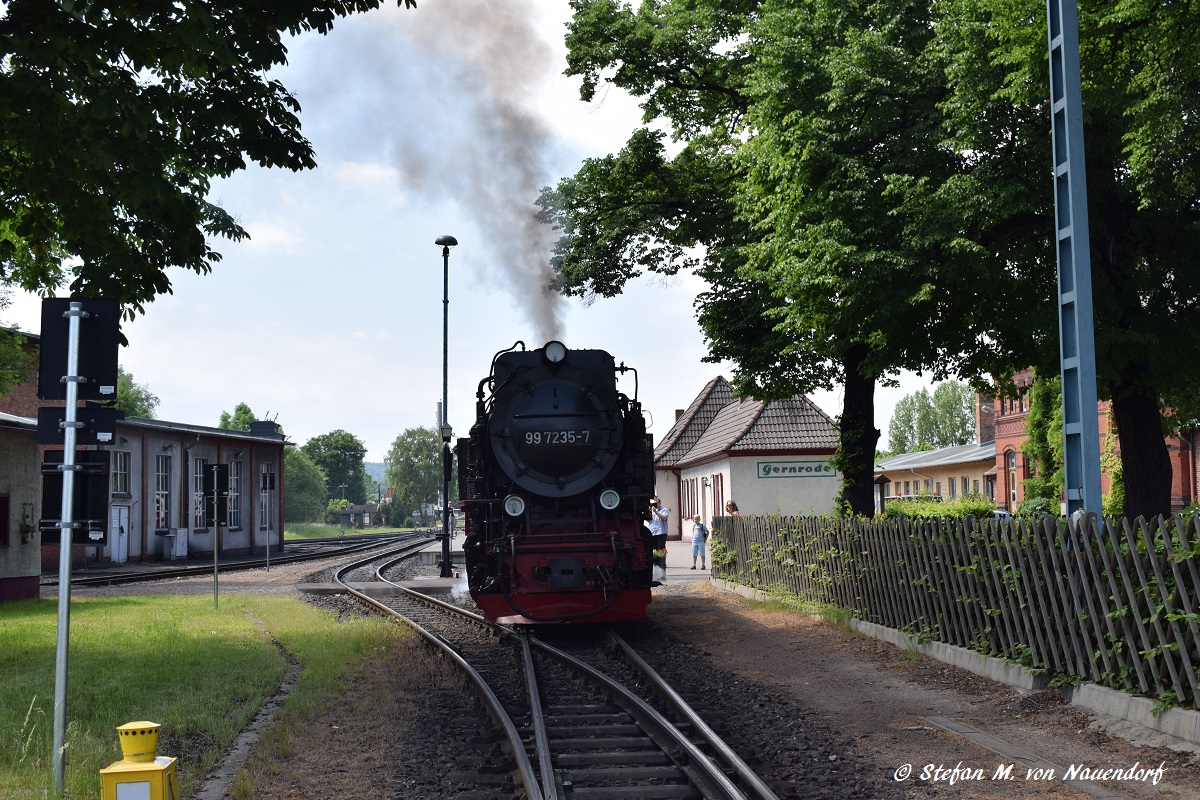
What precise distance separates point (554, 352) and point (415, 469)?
108 m

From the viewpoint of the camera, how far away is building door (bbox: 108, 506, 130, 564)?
36.6 m

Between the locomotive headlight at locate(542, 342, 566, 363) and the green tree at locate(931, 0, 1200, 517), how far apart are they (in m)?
5.17

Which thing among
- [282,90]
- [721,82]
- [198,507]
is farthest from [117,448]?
[282,90]

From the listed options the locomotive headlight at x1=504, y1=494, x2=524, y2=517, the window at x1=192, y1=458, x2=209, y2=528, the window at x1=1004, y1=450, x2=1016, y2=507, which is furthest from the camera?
the window at x1=1004, y1=450, x2=1016, y2=507

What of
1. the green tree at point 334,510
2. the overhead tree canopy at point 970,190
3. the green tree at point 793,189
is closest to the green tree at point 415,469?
the green tree at point 334,510

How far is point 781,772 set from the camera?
6.64 m

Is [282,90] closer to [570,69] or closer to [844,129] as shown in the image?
[844,129]

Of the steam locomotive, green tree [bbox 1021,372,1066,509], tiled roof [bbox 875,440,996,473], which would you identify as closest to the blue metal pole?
the steam locomotive

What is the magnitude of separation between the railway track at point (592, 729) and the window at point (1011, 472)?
39.2 metres

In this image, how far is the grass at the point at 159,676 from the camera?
7.17 meters

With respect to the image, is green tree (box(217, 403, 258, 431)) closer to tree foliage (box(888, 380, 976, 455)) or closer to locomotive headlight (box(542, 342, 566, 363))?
tree foliage (box(888, 380, 976, 455))

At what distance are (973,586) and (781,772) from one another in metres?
4.32

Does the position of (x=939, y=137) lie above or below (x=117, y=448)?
above

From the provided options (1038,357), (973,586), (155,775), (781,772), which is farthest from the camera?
(1038,357)
